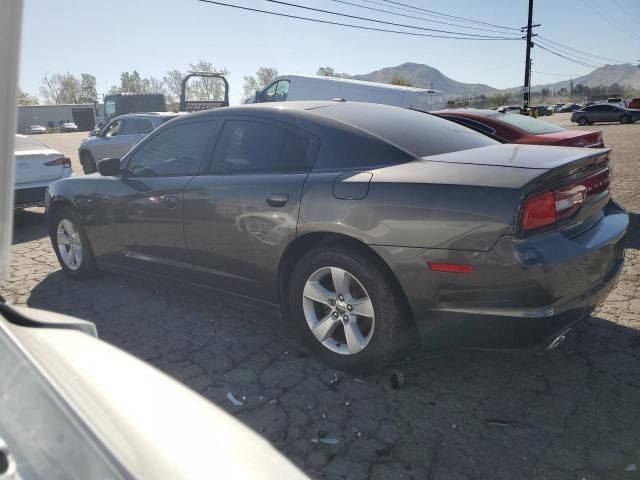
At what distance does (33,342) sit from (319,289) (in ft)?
5.94

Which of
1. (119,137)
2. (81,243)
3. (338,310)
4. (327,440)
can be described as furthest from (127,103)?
(327,440)

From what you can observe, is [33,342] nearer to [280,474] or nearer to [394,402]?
[280,474]

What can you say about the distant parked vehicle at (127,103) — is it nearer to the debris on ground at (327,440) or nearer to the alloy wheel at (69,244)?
the alloy wheel at (69,244)

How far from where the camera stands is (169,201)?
3781 millimetres

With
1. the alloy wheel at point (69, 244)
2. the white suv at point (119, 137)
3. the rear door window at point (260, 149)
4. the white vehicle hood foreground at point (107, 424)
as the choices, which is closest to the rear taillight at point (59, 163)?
the alloy wheel at point (69, 244)

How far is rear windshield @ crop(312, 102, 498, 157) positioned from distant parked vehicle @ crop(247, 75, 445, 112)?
1208 centimetres

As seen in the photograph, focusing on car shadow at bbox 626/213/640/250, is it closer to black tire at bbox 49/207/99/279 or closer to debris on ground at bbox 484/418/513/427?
debris on ground at bbox 484/418/513/427

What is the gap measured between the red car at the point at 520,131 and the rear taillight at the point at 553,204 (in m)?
3.94

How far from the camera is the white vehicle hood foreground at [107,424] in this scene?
1.02m

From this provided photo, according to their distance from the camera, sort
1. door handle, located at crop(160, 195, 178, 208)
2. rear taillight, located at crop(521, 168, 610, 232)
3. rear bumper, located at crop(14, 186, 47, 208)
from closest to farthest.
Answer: rear taillight, located at crop(521, 168, 610, 232) → door handle, located at crop(160, 195, 178, 208) → rear bumper, located at crop(14, 186, 47, 208)

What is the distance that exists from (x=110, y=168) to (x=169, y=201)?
3.04ft

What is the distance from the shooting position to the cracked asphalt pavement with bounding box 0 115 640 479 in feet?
7.50

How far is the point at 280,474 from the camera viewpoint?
3.64ft

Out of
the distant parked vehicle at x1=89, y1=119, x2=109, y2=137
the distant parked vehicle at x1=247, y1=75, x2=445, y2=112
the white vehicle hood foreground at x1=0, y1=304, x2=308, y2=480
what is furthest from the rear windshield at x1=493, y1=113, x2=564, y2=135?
the distant parked vehicle at x1=89, y1=119, x2=109, y2=137
